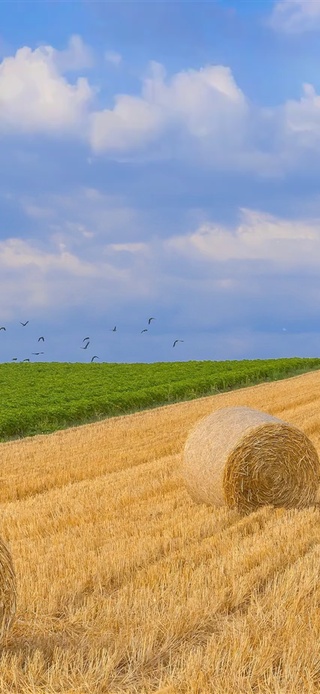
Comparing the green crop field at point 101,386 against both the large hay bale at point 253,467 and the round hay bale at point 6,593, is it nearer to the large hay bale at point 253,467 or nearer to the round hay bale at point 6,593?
the large hay bale at point 253,467

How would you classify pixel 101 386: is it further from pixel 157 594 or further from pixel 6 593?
pixel 6 593

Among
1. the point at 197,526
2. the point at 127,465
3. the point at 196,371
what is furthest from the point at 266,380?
the point at 197,526

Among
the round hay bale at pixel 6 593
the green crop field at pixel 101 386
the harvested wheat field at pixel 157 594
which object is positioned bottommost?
the harvested wheat field at pixel 157 594

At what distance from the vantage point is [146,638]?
546 cm

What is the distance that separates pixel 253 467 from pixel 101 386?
19798 mm

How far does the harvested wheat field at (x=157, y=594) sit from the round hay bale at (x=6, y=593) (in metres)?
0.11

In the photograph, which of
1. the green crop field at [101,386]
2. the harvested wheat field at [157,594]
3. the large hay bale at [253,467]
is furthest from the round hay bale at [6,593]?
the green crop field at [101,386]

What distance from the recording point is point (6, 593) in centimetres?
550

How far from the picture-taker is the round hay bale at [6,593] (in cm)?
546

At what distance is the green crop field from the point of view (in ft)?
72.8

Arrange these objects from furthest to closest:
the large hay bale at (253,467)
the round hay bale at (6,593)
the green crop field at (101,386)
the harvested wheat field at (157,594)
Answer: the green crop field at (101,386)
the large hay bale at (253,467)
the round hay bale at (6,593)
the harvested wheat field at (157,594)

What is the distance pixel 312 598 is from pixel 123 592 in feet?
4.75

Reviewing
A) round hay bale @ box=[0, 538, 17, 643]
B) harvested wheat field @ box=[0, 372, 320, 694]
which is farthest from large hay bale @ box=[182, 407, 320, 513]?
round hay bale @ box=[0, 538, 17, 643]

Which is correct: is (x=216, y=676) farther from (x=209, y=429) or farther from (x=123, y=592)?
(x=209, y=429)
